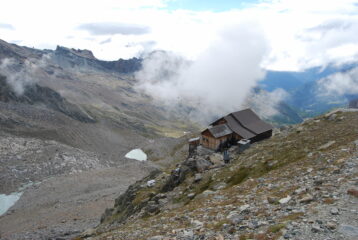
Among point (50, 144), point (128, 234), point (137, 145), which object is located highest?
point (128, 234)

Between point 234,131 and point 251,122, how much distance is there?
5.78 m

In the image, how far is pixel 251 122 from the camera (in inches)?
2303

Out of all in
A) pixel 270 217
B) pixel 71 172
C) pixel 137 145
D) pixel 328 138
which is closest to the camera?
pixel 270 217

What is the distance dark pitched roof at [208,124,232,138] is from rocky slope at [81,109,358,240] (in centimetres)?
1456

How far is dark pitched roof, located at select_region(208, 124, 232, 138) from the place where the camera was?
53.2 meters

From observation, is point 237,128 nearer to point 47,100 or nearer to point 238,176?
point 238,176

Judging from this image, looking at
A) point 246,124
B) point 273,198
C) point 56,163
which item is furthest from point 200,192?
point 56,163

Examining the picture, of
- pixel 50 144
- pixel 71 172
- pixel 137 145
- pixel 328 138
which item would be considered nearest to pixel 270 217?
pixel 328 138

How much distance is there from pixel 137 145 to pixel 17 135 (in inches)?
2482

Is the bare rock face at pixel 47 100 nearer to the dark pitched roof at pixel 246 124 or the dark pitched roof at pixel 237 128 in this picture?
the dark pitched roof at pixel 246 124

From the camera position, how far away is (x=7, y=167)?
95625 mm

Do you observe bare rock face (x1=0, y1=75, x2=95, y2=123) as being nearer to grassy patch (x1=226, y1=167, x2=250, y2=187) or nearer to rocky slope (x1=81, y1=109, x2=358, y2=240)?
rocky slope (x1=81, y1=109, x2=358, y2=240)

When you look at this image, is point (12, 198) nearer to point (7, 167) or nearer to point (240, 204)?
point (7, 167)

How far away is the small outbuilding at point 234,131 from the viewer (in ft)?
176
